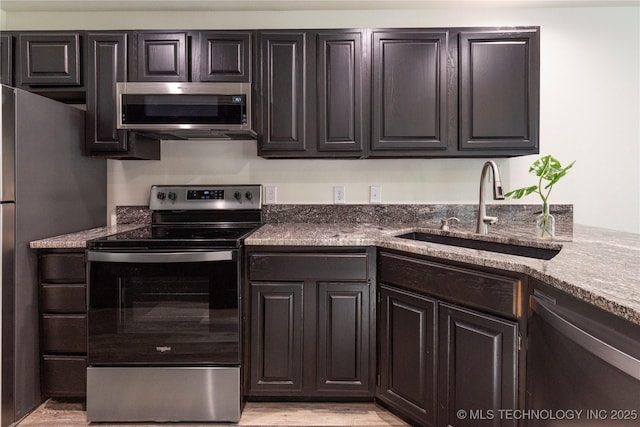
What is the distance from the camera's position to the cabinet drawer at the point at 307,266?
2137mm

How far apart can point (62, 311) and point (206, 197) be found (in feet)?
3.46

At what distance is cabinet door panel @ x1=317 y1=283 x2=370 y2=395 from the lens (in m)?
2.15

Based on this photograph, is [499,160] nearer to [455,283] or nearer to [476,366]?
[455,283]

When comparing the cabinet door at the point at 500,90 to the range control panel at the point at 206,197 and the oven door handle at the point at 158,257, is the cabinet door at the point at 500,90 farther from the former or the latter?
the oven door handle at the point at 158,257

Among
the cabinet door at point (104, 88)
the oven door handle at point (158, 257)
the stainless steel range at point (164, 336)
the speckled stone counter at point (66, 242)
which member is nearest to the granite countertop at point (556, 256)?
the oven door handle at point (158, 257)

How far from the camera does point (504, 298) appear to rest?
1523mm

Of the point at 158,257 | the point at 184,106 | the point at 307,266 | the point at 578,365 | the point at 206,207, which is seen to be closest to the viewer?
the point at 578,365

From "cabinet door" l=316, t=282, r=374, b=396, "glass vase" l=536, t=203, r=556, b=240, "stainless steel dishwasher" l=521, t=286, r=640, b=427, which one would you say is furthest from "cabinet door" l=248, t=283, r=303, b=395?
"glass vase" l=536, t=203, r=556, b=240

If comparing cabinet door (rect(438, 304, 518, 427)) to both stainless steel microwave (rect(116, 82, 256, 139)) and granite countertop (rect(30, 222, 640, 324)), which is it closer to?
granite countertop (rect(30, 222, 640, 324))

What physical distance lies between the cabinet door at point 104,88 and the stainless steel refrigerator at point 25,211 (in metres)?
0.13

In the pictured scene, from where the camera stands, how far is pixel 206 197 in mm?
2799

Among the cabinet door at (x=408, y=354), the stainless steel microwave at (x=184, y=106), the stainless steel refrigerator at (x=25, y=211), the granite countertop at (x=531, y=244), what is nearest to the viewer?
the granite countertop at (x=531, y=244)

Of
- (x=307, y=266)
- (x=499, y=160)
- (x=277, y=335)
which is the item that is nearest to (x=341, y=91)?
(x=307, y=266)

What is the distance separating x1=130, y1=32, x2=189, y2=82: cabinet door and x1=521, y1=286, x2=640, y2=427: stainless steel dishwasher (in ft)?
7.48
